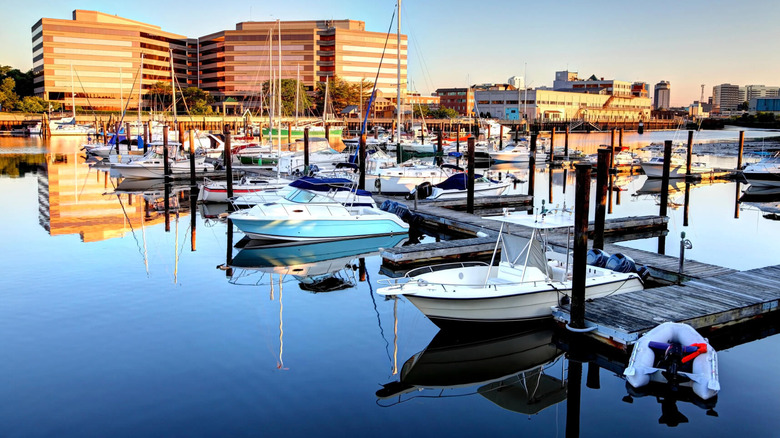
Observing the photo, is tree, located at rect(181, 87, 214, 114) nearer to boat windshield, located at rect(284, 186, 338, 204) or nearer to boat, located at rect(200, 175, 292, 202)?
boat, located at rect(200, 175, 292, 202)

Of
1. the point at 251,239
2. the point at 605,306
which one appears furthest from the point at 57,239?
the point at 605,306

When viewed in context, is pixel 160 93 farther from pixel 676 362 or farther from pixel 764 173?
pixel 676 362

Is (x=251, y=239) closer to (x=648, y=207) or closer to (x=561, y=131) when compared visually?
(x=648, y=207)

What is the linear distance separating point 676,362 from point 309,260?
45.1ft

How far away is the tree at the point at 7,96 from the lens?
134750mm

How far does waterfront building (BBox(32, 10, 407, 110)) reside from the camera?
162125 millimetres

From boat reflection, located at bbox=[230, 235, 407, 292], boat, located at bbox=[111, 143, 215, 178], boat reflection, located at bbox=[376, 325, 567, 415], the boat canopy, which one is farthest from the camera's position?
boat, located at bbox=[111, 143, 215, 178]

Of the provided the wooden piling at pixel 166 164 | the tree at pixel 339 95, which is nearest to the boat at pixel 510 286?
the wooden piling at pixel 166 164

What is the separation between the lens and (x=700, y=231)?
96.4 feet

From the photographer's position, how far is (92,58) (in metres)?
165

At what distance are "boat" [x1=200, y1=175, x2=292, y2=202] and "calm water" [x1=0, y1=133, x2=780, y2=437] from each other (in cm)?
1090

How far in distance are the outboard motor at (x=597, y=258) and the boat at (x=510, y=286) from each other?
59.3 inches

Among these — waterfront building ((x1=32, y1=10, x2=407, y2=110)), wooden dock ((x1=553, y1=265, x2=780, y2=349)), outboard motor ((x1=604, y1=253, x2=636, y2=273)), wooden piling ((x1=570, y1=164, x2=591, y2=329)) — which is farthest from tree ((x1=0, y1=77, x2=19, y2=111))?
wooden dock ((x1=553, y1=265, x2=780, y2=349))

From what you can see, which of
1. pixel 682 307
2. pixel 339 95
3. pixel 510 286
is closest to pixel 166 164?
pixel 510 286
